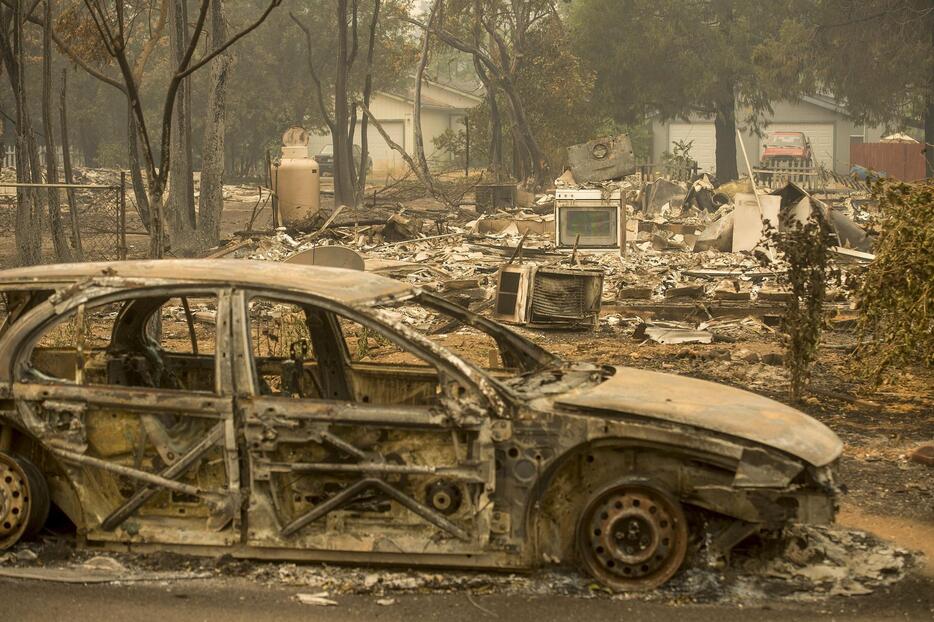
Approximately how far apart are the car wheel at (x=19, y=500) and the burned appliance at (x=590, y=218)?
17.5 m

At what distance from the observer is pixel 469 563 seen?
19.4 feet

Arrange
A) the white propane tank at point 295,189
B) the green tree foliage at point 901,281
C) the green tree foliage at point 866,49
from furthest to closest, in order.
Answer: the green tree foliage at point 866,49 < the white propane tank at point 295,189 < the green tree foliage at point 901,281

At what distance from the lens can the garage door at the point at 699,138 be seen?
66.3m

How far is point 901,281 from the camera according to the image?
9836mm

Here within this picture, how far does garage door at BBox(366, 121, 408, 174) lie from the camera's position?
2625 inches

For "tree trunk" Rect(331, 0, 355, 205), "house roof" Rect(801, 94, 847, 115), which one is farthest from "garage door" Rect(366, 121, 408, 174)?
"tree trunk" Rect(331, 0, 355, 205)

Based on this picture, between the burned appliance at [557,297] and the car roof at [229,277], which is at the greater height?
the car roof at [229,277]

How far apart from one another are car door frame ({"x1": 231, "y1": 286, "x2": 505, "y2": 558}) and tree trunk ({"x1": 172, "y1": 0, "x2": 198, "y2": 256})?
2135cm

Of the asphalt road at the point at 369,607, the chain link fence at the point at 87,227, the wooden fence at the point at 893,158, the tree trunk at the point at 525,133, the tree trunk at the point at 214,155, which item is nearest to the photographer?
the asphalt road at the point at 369,607

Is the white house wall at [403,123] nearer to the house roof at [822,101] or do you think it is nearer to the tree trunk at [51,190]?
the house roof at [822,101]

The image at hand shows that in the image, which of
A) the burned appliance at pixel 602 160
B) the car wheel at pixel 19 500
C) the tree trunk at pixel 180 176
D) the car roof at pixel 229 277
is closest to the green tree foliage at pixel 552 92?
the burned appliance at pixel 602 160

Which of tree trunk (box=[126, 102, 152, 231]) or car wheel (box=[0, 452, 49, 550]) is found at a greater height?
tree trunk (box=[126, 102, 152, 231])

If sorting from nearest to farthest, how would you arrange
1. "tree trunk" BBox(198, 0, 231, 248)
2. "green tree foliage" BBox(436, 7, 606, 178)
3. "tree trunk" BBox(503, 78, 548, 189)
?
"tree trunk" BBox(198, 0, 231, 248), "tree trunk" BBox(503, 78, 548, 189), "green tree foliage" BBox(436, 7, 606, 178)

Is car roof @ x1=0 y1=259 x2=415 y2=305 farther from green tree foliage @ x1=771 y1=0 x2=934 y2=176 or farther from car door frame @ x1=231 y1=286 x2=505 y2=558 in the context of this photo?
green tree foliage @ x1=771 y1=0 x2=934 y2=176
